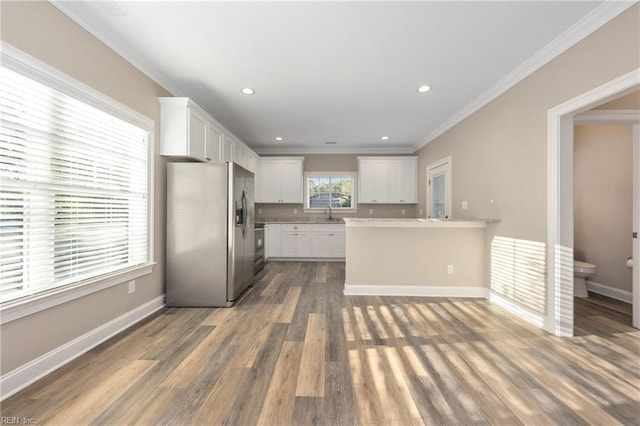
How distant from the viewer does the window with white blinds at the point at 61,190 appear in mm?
1628

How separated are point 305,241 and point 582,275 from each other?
446 centimetres

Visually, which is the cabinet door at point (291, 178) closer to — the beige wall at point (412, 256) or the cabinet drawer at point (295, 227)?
the cabinet drawer at point (295, 227)

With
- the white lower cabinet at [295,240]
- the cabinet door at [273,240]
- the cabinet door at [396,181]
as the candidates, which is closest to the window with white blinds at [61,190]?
the cabinet door at [273,240]

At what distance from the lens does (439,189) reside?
4.99m

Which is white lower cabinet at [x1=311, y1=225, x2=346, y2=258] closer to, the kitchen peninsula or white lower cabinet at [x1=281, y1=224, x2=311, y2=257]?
white lower cabinet at [x1=281, y1=224, x2=311, y2=257]

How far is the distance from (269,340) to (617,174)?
4.77 meters

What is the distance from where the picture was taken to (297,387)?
5.38 feet

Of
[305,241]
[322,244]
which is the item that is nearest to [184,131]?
[305,241]

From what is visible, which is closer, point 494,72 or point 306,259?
point 494,72

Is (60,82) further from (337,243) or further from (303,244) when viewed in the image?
(337,243)

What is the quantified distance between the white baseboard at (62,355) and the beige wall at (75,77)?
0.04 meters

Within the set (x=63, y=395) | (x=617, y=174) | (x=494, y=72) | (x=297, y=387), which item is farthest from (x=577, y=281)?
(x=63, y=395)

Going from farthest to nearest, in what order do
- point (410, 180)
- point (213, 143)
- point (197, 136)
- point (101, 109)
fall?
1. point (410, 180)
2. point (213, 143)
3. point (197, 136)
4. point (101, 109)

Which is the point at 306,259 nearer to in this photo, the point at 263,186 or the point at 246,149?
the point at 263,186
